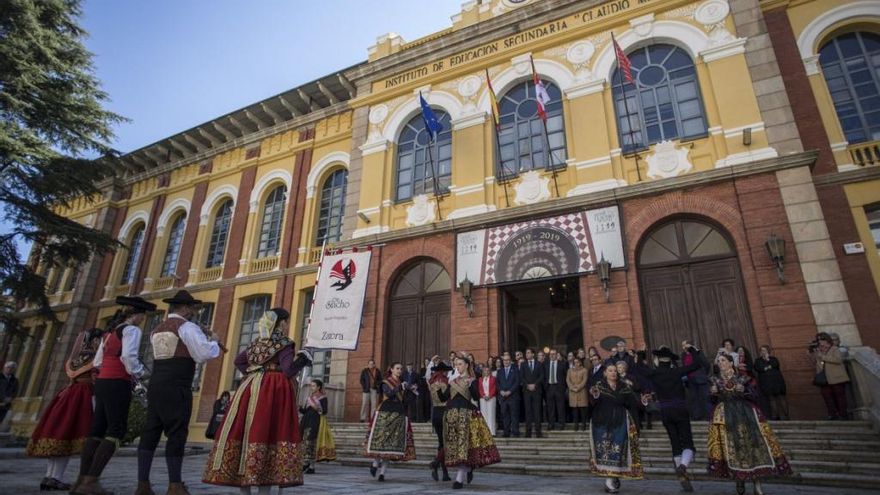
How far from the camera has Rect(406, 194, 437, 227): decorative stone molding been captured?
14695 millimetres

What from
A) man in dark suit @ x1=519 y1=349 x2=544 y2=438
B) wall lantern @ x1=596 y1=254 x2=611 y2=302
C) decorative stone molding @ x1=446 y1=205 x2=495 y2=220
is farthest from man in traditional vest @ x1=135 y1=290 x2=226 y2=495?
decorative stone molding @ x1=446 y1=205 x2=495 y2=220

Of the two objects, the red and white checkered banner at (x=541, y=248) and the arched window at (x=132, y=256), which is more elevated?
the arched window at (x=132, y=256)

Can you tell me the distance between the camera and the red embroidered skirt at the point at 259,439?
4039 mm

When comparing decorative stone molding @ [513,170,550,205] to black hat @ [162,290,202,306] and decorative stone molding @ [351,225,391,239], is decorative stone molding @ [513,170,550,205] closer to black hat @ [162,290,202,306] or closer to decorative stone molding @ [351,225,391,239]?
decorative stone molding @ [351,225,391,239]

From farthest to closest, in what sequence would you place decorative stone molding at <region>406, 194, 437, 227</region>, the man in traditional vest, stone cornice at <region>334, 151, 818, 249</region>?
decorative stone molding at <region>406, 194, 437, 227</region> → stone cornice at <region>334, 151, 818, 249</region> → the man in traditional vest

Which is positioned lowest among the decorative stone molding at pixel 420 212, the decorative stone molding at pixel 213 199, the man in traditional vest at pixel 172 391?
the man in traditional vest at pixel 172 391

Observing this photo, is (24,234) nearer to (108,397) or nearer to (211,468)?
(108,397)

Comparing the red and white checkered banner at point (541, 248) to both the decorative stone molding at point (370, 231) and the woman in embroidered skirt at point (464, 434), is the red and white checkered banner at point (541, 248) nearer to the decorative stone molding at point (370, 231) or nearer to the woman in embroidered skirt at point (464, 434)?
the decorative stone molding at point (370, 231)

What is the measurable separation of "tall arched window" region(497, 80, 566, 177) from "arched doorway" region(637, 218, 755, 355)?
3.53 meters

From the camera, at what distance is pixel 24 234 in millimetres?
15648

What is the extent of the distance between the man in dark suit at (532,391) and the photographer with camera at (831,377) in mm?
5022

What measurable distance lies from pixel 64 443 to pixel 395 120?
43.8ft

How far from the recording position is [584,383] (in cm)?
991


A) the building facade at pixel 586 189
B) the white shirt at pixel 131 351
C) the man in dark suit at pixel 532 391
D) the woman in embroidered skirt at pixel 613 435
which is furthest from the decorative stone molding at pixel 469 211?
the white shirt at pixel 131 351
